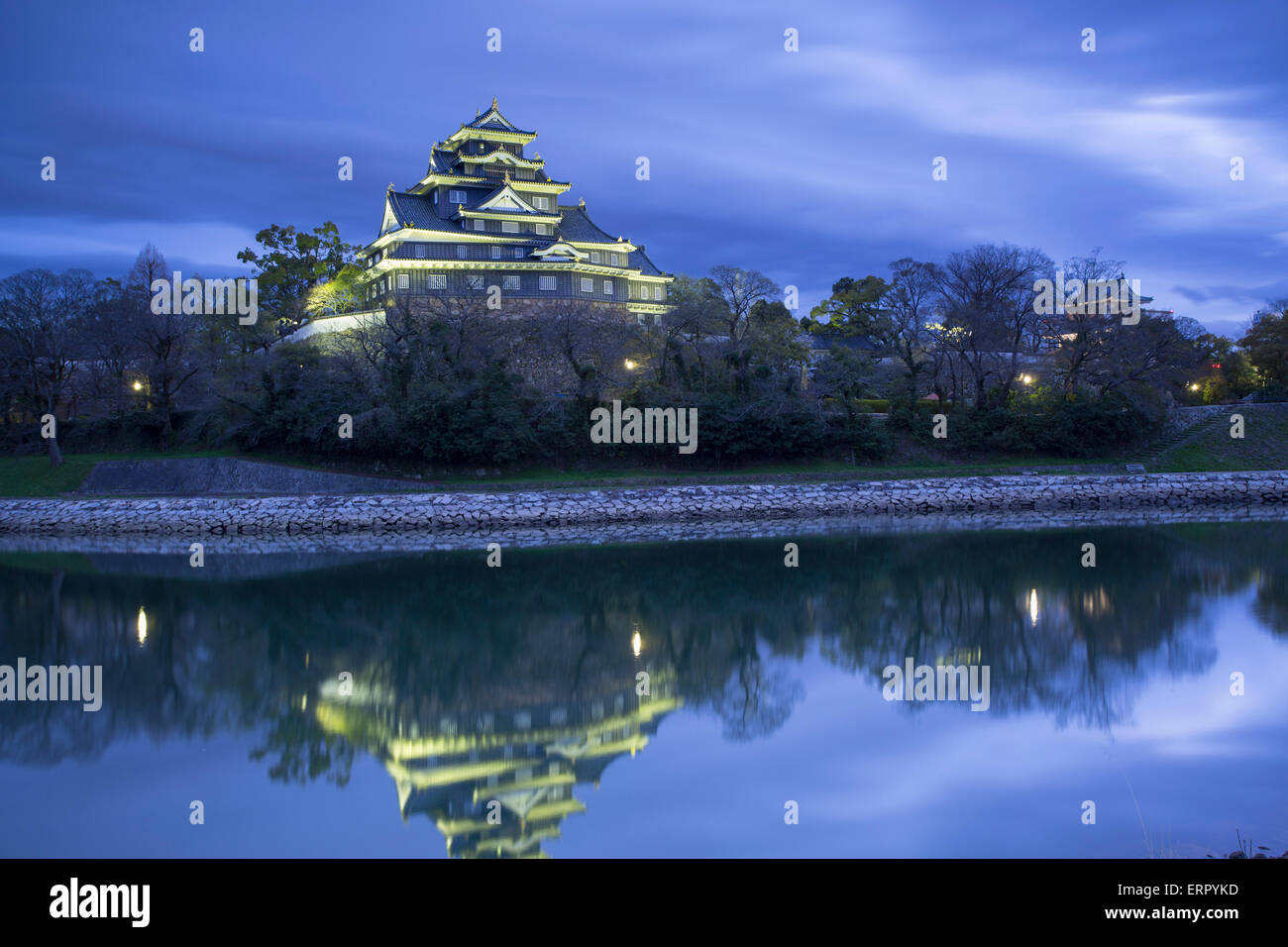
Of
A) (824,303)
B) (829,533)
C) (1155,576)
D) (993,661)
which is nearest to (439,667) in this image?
(993,661)

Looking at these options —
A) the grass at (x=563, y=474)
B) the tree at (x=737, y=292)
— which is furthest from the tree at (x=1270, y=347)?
the tree at (x=737, y=292)

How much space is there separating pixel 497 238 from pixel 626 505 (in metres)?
16.8

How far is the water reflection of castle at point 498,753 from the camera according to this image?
5453 mm

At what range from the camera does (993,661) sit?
29.5 ft

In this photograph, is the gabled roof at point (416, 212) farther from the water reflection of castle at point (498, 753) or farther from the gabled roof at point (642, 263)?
the water reflection of castle at point (498, 753)

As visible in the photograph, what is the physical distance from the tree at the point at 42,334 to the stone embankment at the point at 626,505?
5.70 meters

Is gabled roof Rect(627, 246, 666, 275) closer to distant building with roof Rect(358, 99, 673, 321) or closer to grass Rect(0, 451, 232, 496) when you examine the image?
distant building with roof Rect(358, 99, 673, 321)

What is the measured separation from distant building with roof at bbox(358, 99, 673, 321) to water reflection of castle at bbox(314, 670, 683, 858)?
26.3 meters

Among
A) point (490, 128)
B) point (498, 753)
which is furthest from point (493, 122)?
point (498, 753)

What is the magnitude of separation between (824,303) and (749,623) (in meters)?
38.6

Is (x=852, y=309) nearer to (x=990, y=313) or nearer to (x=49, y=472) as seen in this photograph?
(x=990, y=313)

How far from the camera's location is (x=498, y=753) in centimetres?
658

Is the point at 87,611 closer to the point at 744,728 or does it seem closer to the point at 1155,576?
the point at 744,728
